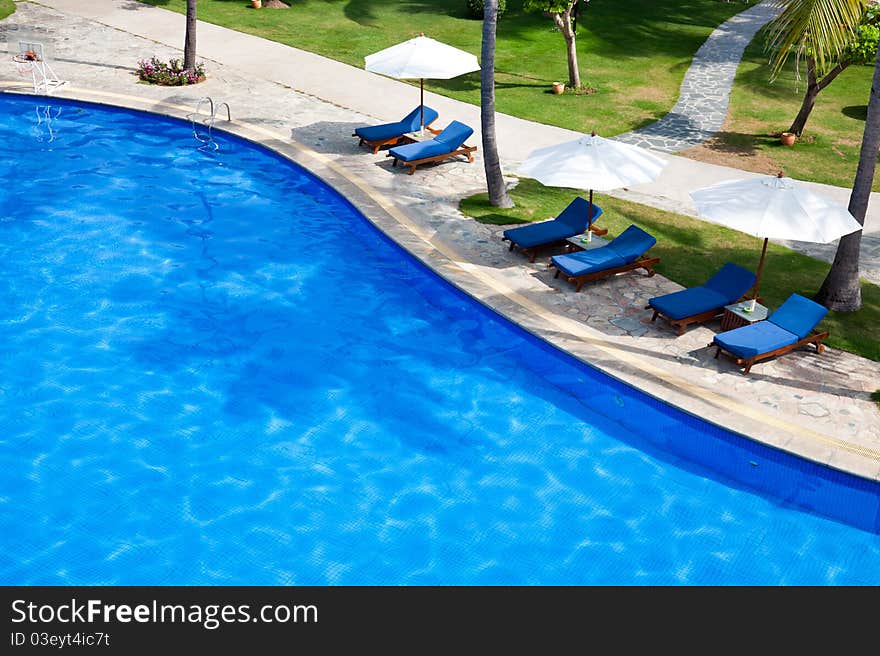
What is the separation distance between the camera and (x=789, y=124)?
25.2m

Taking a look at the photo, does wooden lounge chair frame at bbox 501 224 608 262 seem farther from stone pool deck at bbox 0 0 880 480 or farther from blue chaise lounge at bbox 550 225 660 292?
blue chaise lounge at bbox 550 225 660 292

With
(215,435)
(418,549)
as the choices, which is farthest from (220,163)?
(418,549)

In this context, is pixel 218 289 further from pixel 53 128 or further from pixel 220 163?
pixel 53 128

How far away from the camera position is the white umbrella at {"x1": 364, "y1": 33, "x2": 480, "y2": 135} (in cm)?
2130

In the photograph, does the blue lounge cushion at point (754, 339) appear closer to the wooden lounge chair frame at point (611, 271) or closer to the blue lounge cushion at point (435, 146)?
the wooden lounge chair frame at point (611, 271)

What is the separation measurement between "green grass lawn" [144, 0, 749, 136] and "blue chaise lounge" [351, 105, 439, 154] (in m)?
3.94

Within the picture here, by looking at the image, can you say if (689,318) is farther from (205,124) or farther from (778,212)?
(205,124)

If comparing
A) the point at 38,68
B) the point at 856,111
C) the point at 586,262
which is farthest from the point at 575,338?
the point at 38,68

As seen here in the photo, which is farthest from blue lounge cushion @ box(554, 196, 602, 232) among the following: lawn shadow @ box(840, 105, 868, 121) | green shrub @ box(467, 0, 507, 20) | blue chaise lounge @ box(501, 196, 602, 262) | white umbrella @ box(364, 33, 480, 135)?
green shrub @ box(467, 0, 507, 20)

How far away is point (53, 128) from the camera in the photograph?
24.5 metres

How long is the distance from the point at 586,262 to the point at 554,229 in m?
1.48

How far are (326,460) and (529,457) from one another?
2.86 meters

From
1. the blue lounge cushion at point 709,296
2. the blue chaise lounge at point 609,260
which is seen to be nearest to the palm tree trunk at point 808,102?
the blue chaise lounge at point 609,260
